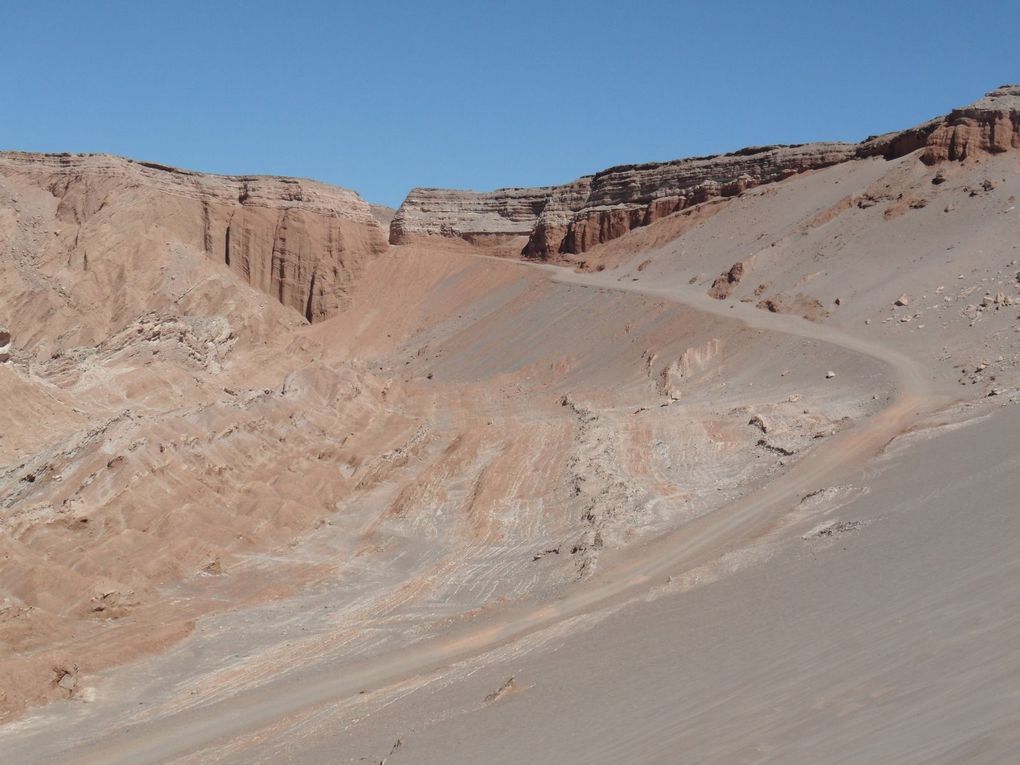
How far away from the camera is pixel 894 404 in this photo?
2405cm

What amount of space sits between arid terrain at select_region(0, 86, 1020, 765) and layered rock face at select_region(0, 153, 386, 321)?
0.40 m

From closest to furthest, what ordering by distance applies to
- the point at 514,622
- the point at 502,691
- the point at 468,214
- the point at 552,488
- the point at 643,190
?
1. the point at 502,691
2. the point at 514,622
3. the point at 552,488
4. the point at 643,190
5. the point at 468,214

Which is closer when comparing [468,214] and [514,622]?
[514,622]

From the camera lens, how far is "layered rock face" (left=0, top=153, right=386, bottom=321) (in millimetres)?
54250

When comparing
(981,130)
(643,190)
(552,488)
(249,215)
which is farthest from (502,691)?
(249,215)

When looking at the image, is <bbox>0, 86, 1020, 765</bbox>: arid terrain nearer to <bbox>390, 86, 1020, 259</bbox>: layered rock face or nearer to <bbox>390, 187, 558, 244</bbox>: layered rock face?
<bbox>390, 86, 1020, 259</bbox>: layered rock face

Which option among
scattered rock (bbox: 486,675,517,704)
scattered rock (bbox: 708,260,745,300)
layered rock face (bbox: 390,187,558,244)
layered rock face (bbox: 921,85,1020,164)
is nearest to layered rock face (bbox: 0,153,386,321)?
layered rock face (bbox: 390,187,558,244)

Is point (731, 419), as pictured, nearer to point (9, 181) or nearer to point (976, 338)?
point (976, 338)

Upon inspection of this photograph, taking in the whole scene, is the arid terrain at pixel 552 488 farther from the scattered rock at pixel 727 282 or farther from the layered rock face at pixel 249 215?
the layered rock face at pixel 249 215

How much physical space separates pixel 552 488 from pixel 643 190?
121 ft

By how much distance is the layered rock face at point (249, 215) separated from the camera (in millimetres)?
54250

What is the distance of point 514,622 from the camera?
15.1m

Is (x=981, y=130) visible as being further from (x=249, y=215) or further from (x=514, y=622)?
(x=514, y=622)

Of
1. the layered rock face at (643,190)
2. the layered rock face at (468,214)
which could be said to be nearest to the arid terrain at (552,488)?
the layered rock face at (643,190)
